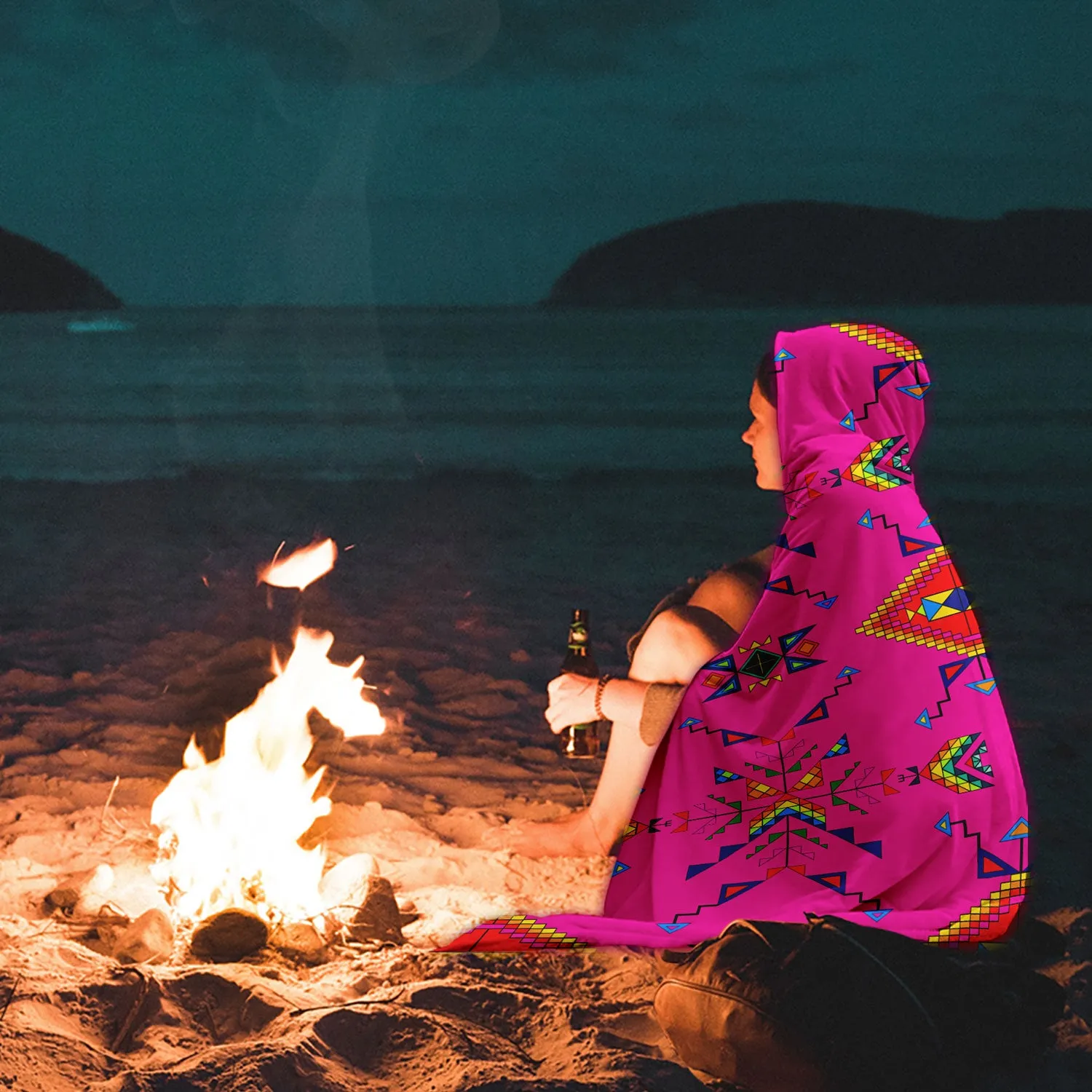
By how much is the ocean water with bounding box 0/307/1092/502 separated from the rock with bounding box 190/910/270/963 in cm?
1122

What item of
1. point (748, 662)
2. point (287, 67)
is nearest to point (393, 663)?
point (748, 662)

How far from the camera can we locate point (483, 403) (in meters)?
28.6

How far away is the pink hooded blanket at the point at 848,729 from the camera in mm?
3334

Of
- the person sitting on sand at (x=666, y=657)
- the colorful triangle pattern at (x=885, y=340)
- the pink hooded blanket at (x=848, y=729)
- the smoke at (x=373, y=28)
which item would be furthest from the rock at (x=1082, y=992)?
the smoke at (x=373, y=28)

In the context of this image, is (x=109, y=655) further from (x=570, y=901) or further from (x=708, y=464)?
(x=708, y=464)

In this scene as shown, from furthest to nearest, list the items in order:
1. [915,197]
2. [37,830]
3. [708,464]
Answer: [915,197], [708,464], [37,830]

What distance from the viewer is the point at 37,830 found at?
462 centimetres

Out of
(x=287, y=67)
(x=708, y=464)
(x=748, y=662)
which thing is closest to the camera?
(x=748, y=662)

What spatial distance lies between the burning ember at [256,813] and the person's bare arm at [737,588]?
47.1 inches

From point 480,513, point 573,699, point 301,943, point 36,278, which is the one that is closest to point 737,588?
point 573,699

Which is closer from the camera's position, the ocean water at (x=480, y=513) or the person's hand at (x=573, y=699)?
the person's hand at (x=573, y=699)

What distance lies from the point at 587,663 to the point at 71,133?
82011 millimetres

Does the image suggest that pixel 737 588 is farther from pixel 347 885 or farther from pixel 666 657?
pixel 347 885

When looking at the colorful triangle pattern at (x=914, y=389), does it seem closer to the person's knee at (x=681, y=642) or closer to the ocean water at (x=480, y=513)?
the person's knee at (x=681, y=642)
